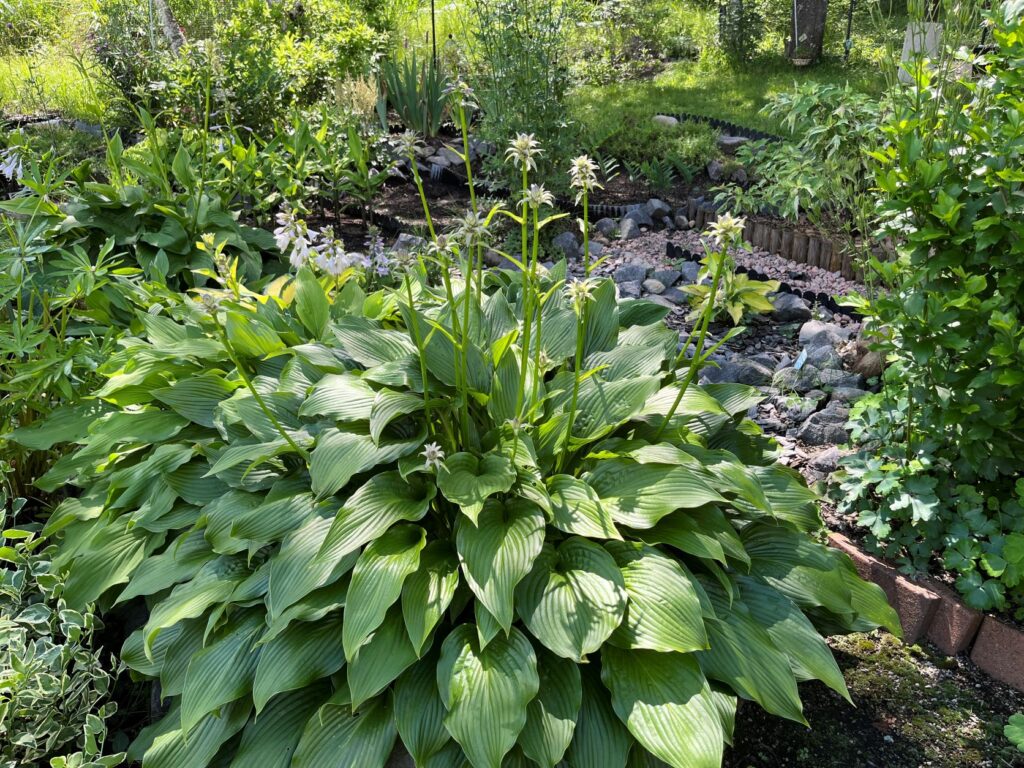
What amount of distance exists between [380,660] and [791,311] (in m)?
3.09

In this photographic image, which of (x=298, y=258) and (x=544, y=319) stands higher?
(x=298, y=258)

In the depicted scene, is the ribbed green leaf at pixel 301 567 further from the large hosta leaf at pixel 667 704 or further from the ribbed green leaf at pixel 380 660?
the large hosta leaf at pixel 667 704

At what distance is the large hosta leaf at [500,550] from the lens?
5.73 feet

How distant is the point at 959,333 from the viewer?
2303 mm

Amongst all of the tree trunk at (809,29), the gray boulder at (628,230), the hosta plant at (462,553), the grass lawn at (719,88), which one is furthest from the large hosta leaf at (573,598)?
the tree trunk at (809,29)

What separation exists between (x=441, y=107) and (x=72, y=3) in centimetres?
811

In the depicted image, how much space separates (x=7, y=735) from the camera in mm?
1914

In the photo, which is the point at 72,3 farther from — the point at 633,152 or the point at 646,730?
the point at 646,730

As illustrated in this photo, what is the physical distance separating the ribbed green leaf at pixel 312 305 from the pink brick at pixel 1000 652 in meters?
2.33

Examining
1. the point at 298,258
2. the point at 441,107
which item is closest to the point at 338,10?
the point at 441,107

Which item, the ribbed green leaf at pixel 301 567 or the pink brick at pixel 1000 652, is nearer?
the ribbed green leaf at pixel 301 567

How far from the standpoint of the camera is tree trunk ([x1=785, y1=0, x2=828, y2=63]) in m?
9.86

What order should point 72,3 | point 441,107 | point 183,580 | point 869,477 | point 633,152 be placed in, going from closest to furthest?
1. point 183,580
2. point 869,477
3. point 633,152
4. point 441,107
5. point 72,3

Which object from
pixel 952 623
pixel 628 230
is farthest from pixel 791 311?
pixel 952 623
